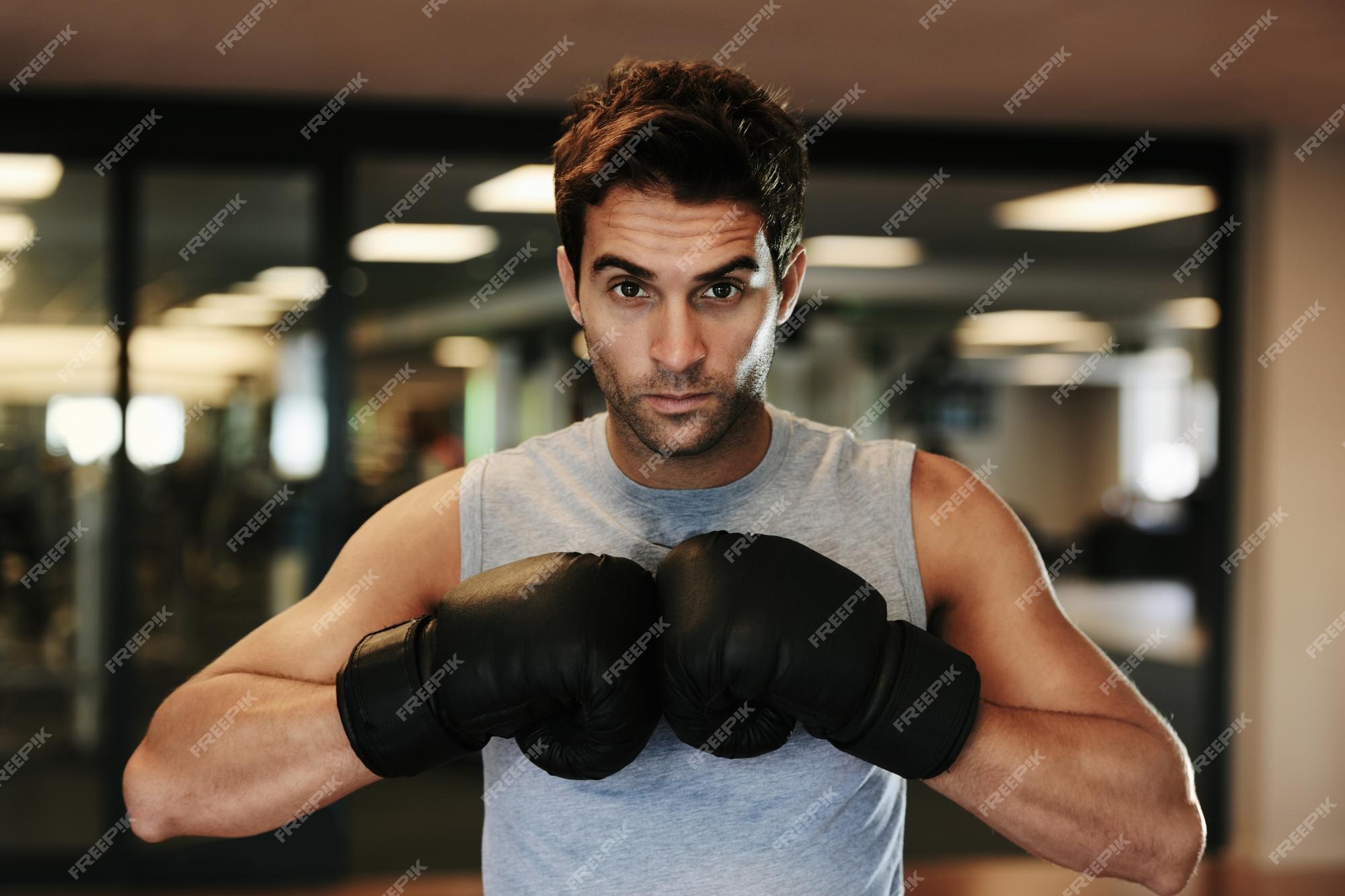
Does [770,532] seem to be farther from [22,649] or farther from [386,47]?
[22,649]

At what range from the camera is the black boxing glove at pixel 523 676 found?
1.02 metres

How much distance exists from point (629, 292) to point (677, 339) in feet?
0.26

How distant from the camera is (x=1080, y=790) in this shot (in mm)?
1076

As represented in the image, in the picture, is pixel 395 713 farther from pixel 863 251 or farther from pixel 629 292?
pixel 863 251

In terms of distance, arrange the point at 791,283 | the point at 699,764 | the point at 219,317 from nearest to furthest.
A: the point at 699,764, the point at 791,283, the point at 219,317

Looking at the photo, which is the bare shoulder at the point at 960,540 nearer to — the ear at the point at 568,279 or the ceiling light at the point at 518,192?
the ear at the point at 568,279

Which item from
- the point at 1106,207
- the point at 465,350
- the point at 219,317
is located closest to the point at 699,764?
the point at 219,317

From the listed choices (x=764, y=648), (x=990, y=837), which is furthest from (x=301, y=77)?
(x=990, y=837)

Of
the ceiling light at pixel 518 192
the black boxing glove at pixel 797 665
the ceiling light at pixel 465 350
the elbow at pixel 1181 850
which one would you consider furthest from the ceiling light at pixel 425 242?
the elbow at pixel 1181 850

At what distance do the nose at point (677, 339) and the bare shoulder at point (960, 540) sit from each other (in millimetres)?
284

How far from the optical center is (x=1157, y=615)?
9.75 m

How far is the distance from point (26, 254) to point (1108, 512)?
1178 cm

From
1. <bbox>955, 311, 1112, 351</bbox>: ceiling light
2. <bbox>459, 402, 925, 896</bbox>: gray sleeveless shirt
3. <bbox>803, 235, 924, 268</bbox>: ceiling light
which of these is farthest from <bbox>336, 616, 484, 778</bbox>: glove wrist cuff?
<bbox>955, 311, 1112, 351</bbox>: ceiling light

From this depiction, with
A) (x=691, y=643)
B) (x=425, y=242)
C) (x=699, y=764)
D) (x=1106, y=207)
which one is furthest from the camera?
(x=425, y=242)
